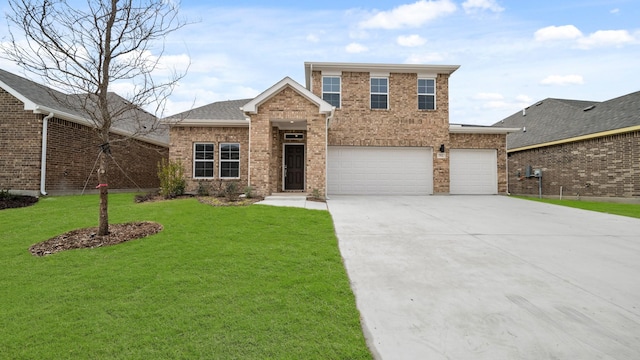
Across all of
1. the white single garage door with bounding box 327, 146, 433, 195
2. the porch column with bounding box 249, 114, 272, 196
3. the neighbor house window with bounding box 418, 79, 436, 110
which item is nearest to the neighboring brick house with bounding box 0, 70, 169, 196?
the porch column with bounding box 249, 114, 272, 196

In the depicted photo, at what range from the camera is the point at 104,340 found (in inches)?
110

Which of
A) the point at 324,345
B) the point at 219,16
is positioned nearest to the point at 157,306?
the point at 324,345

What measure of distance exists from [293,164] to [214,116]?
4571 mm

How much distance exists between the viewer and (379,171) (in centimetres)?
1430

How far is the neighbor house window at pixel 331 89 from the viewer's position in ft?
47.5

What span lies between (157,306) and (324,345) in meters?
1.98

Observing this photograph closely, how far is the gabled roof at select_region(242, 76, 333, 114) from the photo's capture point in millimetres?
11602

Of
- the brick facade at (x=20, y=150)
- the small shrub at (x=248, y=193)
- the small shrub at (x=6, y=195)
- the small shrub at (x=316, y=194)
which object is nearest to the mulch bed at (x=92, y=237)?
the small shrub at (x=248, y=193)

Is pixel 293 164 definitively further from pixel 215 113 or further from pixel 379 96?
pixel 379 96

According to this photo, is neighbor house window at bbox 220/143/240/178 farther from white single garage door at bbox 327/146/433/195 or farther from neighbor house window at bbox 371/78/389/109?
neighbor house window at bbox 371/78/389/109

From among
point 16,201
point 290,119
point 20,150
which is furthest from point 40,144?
point 290,119

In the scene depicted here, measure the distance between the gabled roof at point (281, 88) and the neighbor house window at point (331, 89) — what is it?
293 centimetres

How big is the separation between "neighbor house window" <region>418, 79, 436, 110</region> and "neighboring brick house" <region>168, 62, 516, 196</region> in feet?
0.15

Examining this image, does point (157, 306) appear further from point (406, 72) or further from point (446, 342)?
point (406, 72)
